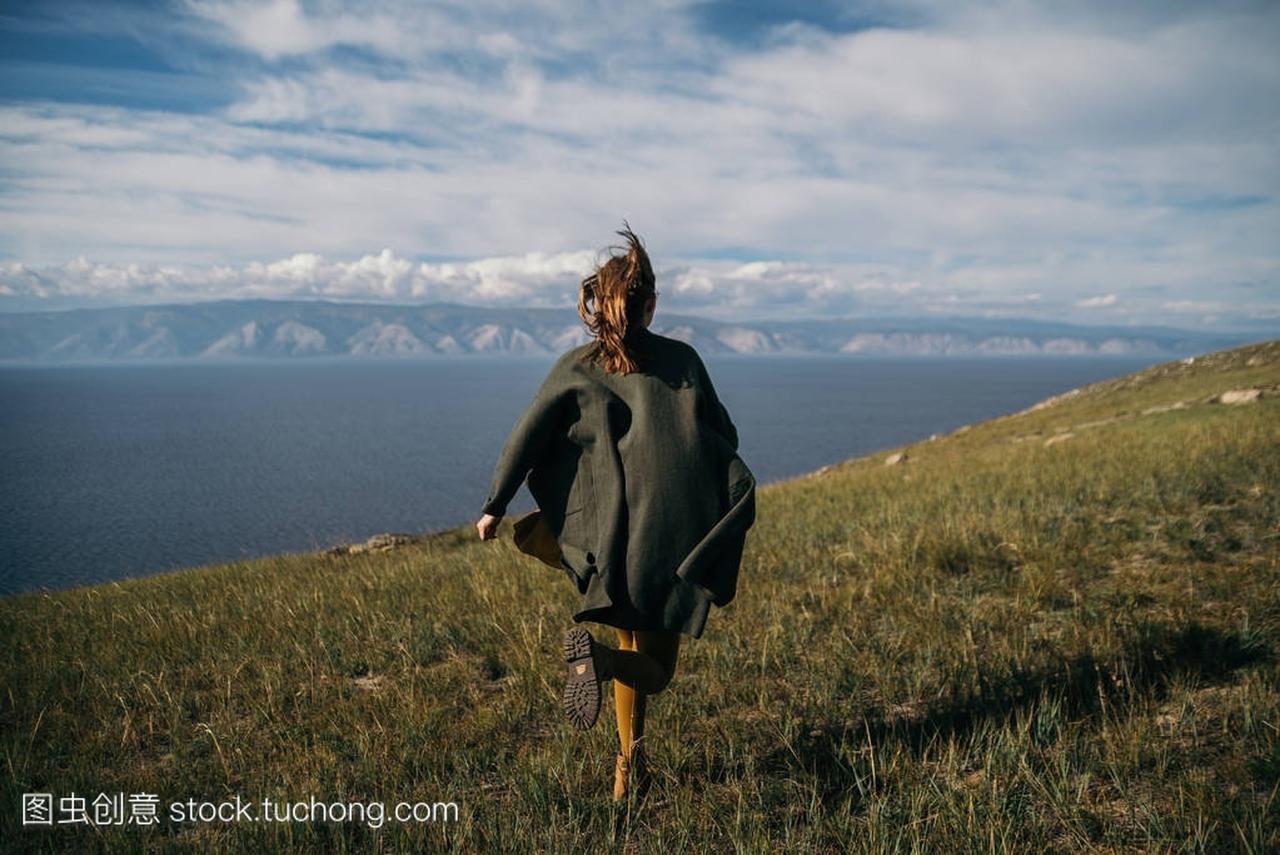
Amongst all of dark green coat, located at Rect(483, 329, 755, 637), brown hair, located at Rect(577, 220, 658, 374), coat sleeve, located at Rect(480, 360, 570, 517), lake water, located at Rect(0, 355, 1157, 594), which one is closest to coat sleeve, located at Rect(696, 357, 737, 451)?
dark green coat, located at Rect(483, 329, 755, 637)

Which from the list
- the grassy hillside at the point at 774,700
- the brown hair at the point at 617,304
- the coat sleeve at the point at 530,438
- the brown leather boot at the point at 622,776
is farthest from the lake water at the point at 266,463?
the brown hair at the point at 617,304

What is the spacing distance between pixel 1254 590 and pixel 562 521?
583 cm

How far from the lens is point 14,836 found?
332 cm

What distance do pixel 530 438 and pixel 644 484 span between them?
0.62 metres

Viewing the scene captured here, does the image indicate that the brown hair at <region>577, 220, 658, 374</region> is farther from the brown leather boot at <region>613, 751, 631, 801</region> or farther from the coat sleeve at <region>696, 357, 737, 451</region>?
the brown leather boot at <region>613, 751, 631, 801</region>

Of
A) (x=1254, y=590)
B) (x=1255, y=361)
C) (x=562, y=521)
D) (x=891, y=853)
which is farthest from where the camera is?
(x=1255, y=361)

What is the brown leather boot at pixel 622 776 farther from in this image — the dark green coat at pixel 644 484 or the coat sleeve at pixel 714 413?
the coat sleeve at pixel 714 413

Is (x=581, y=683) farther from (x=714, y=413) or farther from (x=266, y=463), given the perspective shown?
(x=266, y=463)

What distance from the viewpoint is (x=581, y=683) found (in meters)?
3.02

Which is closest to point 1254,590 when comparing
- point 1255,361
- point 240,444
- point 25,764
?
point 25,764

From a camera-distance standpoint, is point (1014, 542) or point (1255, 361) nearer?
point (1014, 542)

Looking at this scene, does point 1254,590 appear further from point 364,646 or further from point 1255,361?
point 1255,361

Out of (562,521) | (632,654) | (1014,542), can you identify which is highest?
(562,521)

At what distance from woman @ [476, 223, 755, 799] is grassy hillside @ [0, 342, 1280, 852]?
2.44 feet
